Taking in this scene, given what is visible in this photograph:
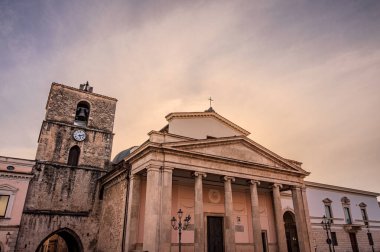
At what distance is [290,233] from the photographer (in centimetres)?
2294

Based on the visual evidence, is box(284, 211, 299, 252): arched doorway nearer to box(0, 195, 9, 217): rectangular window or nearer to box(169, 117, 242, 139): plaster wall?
box(169, 117, 242, 139): plaster wall

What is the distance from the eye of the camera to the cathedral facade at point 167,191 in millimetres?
14625

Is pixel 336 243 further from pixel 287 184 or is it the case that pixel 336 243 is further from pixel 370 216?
pixel 287 184

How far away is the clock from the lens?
22.4m

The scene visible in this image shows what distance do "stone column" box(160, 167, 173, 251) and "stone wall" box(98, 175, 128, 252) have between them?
3.85m

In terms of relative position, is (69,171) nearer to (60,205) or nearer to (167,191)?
(60,205)

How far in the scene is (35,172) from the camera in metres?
19.8

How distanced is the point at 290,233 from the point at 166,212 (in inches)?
570

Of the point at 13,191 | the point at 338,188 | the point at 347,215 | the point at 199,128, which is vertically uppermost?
the point at 199,128

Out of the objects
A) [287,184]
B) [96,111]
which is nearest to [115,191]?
[96,111]

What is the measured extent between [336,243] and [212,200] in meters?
14.4

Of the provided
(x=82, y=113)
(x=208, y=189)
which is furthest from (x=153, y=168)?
(x=82, y=113)

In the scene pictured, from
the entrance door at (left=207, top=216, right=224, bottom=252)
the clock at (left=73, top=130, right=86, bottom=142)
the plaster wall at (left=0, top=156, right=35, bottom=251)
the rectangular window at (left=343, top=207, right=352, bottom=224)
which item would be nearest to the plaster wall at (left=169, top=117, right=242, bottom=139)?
the entrance door at (left=207, top=216, right=224, bottom=252)

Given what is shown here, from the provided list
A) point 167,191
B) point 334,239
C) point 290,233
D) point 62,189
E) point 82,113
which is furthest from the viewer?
point 334,239
